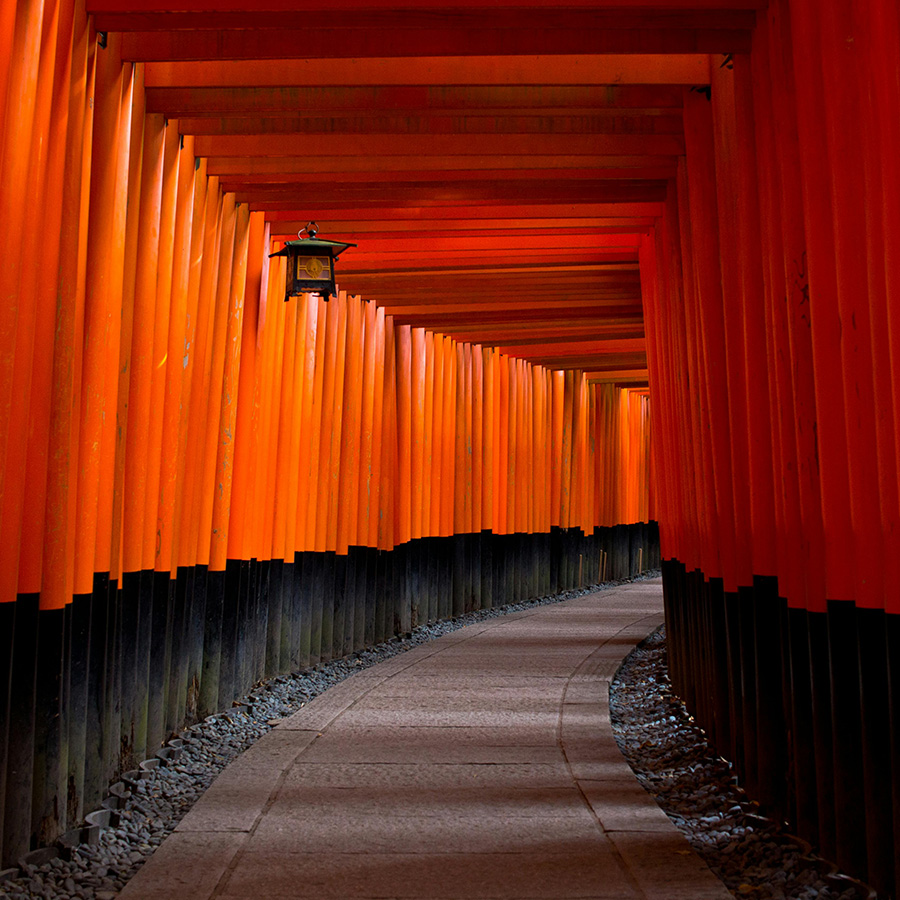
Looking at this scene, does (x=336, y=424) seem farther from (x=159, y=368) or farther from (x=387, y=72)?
(x=387, y=72)

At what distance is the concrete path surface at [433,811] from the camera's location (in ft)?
13.3

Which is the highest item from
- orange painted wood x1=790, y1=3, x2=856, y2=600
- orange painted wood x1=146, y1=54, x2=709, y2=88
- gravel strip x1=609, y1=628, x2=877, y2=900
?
orange painted wood x1=146, y1=54, x2=709, y2=88

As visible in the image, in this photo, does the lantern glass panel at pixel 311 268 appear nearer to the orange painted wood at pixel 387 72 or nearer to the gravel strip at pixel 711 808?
the orange painted wood at pixel 387 72

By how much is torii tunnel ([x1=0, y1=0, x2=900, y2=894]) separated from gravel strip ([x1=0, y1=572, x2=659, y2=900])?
0.58 ft

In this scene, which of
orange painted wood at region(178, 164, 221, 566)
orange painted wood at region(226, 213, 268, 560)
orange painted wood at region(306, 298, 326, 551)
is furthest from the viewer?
orange painted wood at region(306, 298, 326, 551)

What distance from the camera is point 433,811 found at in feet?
16.6

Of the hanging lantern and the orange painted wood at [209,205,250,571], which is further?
the hanging lantern

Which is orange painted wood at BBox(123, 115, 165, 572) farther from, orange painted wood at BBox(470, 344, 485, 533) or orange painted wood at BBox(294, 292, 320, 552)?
orange painted wood at BBox(470, 344, 485, 533)

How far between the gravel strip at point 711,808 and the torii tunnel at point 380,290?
0.13m

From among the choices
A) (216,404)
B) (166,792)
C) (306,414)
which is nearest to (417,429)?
(306,414)

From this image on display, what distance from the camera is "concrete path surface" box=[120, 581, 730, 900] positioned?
4.05 metres

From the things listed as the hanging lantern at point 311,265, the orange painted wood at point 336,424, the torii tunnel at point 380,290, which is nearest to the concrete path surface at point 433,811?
the torii tunnel at point 380,290

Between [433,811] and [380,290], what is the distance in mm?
6906

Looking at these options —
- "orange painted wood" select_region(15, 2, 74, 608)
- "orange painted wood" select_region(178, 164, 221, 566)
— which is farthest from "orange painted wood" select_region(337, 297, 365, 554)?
"orange painted wood" select_region(15, 2, 74, 608)
